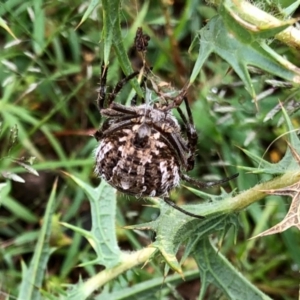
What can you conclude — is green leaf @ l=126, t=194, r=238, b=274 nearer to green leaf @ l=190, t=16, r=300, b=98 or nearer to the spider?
the spider

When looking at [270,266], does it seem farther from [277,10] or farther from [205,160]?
[277,10]

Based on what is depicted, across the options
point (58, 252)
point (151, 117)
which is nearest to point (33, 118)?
point (58, 252)

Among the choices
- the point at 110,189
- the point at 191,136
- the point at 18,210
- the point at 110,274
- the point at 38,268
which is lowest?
the point at 18,210

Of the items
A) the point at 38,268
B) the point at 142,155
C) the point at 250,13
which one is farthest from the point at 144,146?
the point at 38,268

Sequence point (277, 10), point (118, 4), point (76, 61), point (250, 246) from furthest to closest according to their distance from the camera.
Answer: point (76, 61) < point (250, 246) < point (277, 10) < point (118, 4)

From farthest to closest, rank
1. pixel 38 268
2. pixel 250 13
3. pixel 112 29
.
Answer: pixel 38 268, pixel 250 13, pixel 112 29

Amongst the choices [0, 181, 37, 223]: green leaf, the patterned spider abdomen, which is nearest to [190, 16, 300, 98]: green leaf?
the patterned spider abdomen

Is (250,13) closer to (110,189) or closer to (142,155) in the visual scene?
(142,155)

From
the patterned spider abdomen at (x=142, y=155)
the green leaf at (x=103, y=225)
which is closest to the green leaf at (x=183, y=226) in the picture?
the patterned spider abdomen at (x=142, y=155)
